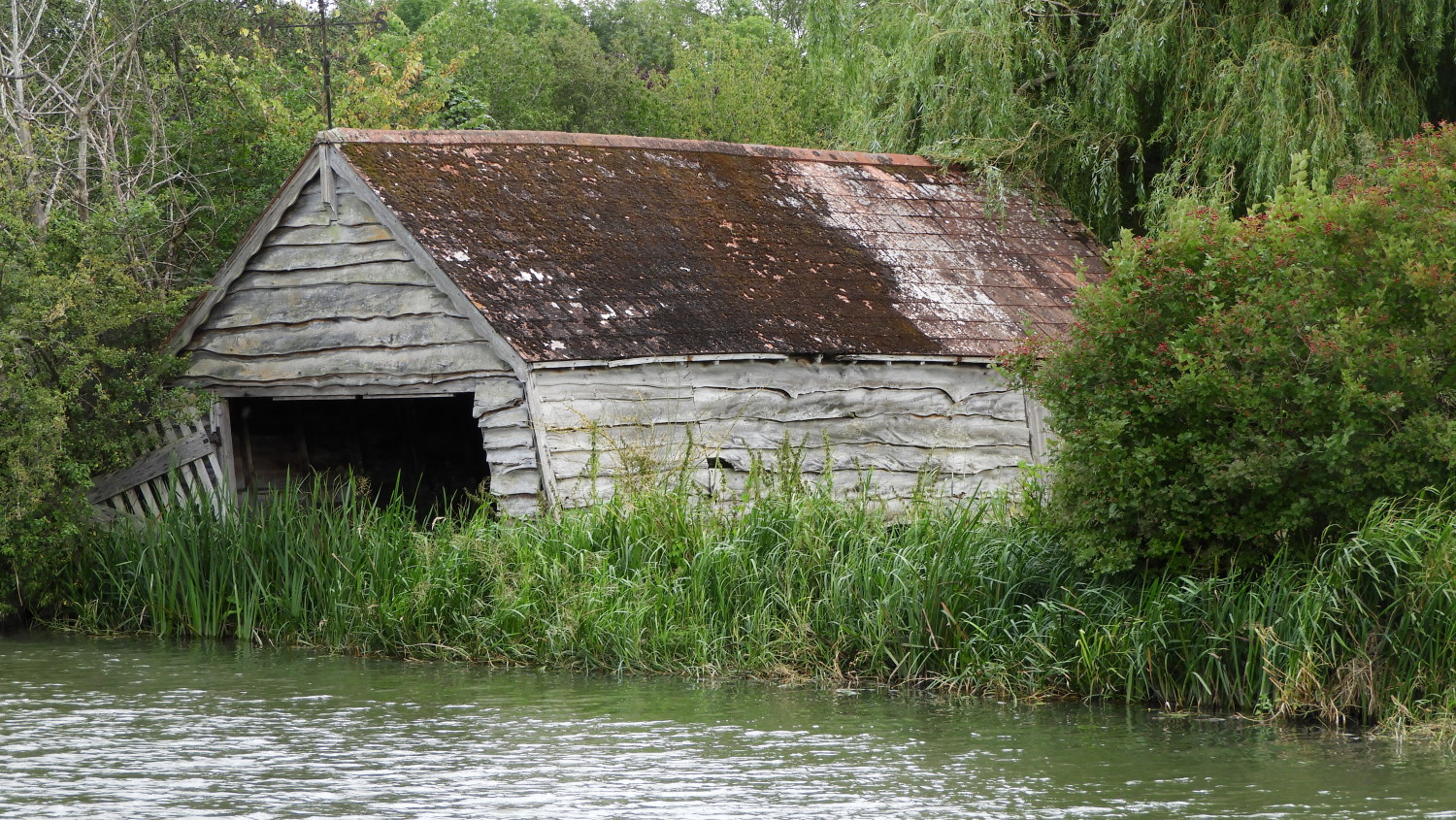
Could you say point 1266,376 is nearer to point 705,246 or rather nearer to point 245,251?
point 705,246

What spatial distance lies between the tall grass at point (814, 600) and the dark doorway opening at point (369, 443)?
2.49 meters

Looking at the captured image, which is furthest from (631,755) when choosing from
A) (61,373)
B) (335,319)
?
(61,373)

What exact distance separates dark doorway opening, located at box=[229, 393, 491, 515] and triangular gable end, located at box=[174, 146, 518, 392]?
4.43ft

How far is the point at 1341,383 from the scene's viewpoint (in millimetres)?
8648

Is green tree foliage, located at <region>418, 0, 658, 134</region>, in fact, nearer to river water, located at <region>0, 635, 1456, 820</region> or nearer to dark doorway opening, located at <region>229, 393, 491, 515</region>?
dark doorway opening, located at <region>229, 393, 491, 515</region>

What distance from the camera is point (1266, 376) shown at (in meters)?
8.65

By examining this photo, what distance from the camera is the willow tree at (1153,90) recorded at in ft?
49.0

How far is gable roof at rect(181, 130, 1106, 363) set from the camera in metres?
12.1

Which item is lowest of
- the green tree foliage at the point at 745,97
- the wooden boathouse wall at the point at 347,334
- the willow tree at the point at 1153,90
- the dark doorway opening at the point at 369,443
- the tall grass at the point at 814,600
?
the tall grass at the point at 814,600

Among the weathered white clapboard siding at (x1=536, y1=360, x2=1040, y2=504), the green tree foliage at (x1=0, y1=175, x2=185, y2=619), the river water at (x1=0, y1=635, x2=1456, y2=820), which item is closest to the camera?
the river water at (x1=0, y1=635, x2=1456, y2=820)

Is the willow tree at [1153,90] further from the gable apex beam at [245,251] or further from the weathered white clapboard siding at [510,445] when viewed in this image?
the gable apex beam at [245,251]

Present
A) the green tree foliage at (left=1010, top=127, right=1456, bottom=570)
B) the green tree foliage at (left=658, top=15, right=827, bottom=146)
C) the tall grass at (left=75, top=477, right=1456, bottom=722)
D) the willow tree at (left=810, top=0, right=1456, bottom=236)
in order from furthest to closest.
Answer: the green tree foliage at (left=658, top=15, right=827, bottom=146), the willow tree at (left=810, top=0, right=1456, bottom=236), the green tree foliage at (left=1010, top=127, right=1456, bottom=570), the tall grass at (left=75, top=477, right=1456, bottom=722)

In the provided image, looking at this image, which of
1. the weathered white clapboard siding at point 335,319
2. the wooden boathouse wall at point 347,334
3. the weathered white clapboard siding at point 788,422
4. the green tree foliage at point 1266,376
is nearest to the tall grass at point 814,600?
the green tree foliage at point 1266,376

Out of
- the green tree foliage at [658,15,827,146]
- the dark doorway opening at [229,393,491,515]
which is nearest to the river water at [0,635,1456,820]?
the dark doorway opening at [229,393,491,515]
